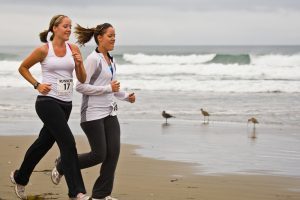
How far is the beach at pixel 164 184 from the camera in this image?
21.1 ft

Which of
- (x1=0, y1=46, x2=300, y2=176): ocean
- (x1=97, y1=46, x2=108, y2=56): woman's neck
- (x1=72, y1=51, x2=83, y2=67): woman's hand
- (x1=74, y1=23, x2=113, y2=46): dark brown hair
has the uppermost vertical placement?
(x1=74, y1=23, x2=113, y2=46): dark brown hair

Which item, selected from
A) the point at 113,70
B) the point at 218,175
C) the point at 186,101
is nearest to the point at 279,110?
the point at 186,101

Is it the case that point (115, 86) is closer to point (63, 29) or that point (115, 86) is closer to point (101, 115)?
point (101, 115)

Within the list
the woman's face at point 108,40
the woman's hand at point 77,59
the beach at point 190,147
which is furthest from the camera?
the beach at point 190,147

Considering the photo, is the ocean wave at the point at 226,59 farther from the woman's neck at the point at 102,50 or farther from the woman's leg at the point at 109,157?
the woman's leg at the point at 109,157

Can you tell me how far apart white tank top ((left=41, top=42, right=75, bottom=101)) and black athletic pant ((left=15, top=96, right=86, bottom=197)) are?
69 mm

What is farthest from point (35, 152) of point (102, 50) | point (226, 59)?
point (226, 59)

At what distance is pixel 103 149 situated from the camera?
5.53 m

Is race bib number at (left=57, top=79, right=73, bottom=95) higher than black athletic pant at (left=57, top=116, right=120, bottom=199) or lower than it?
higher

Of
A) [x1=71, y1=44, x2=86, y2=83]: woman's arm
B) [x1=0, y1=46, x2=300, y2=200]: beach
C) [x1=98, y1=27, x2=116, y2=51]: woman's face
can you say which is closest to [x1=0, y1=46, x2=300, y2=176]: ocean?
[x1=0, y1=46, x2=300, y2=200]: beach

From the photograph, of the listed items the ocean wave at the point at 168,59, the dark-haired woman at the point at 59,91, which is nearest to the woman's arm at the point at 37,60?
the dark-haired woman at the point at 59,91

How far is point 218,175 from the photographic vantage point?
25.8 feet

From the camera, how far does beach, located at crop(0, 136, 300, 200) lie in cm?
643

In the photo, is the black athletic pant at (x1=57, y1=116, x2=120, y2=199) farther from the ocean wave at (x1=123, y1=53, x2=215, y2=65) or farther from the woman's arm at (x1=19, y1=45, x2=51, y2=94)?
the ocean wave at (x1=123, y1=53, x2=215, y2=65)
